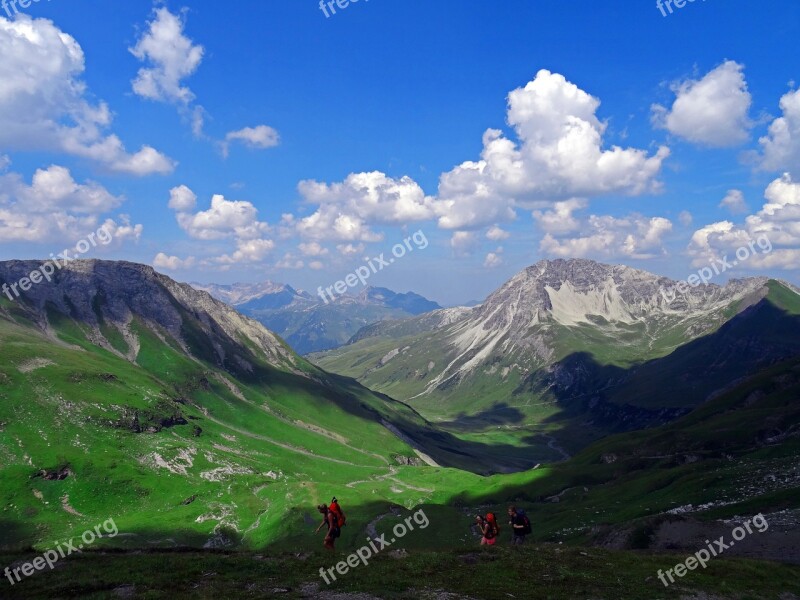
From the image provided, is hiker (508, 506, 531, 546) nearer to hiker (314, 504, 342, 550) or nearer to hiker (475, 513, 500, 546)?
hiker (475, 513, 500, 546)

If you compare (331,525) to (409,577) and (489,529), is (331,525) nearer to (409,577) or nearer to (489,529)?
(409,577)

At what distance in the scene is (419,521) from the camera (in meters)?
106

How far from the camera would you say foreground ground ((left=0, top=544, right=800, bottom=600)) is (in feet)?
93.2

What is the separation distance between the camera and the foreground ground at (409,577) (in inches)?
1118

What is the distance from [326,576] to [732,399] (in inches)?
7309

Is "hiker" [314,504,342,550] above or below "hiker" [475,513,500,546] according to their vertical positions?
above

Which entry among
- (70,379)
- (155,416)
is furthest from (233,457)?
(70,379)

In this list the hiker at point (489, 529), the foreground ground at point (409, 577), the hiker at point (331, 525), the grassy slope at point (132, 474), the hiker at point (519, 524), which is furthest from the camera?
the grassy slope at point (132, 474)

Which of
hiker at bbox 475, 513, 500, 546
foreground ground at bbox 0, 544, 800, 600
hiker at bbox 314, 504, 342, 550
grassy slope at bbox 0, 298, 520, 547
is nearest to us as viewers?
foreground ground at bbox 0, 544, 800, 600

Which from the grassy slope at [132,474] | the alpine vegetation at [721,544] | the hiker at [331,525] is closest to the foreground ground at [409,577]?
the alpine vegetation at [721,544]

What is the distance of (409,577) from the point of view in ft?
105

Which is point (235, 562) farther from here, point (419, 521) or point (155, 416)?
point (155, 416)

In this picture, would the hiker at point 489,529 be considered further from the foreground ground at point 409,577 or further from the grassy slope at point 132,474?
the grassy slope at point 132,474

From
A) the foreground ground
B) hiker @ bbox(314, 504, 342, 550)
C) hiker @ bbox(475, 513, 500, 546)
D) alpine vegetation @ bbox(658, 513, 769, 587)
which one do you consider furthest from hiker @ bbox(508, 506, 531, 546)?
hiker @ bbox(314, 504, 342, 550)
